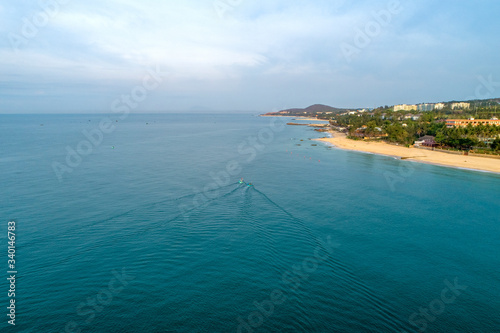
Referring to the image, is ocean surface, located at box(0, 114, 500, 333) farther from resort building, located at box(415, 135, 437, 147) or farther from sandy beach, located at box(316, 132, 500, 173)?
resort building, located at box(415, 135, 437, 147)

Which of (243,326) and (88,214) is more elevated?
(88,214)

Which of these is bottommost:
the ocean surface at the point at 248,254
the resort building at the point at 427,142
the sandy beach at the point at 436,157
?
the ocean surface at the point at 248,254

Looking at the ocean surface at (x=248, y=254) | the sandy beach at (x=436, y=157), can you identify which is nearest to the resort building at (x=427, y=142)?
the sandy beach at (x=436, y=157)

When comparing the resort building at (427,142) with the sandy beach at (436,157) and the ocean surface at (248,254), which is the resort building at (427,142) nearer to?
the sandy beach at (436,157)

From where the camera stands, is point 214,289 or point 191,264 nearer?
point 214,289

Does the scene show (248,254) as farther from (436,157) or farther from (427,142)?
(427,142)

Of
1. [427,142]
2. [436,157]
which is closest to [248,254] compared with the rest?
[436,157]

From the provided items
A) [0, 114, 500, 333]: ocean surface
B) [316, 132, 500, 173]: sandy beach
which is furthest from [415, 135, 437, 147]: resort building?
[0, 114, 500, 333]: ocean surface

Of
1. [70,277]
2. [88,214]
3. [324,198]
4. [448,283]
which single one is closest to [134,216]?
[88,214]

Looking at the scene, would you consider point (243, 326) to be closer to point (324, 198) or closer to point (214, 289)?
point (214, 289)
